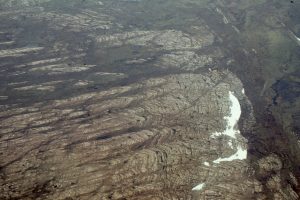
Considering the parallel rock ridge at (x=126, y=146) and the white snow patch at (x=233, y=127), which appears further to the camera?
the white snow patch at (x=233, y=127)

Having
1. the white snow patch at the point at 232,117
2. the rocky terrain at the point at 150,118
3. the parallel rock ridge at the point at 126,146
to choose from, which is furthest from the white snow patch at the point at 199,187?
the white snow patch at the point at 232,117

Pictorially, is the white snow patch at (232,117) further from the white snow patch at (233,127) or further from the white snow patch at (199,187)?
the white snow patch at (199,187)

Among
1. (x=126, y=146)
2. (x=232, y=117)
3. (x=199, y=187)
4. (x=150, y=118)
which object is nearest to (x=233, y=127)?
(x=232, y=117)

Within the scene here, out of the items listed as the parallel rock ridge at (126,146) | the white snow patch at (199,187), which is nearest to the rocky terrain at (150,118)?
the parallel rock ridge at (126,146)

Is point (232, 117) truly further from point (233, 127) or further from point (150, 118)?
point (150, 118)

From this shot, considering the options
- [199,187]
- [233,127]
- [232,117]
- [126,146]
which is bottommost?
[199,187]

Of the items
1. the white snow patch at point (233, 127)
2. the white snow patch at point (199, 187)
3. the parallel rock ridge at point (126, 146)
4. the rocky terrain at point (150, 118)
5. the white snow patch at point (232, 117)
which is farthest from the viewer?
the white snow patch at point (232, 117)

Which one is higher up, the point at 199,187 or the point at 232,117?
the point at 232,117

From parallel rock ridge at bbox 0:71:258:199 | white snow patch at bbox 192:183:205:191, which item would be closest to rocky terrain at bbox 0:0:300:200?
parallel rock ridge at bbox 0:71:258:199

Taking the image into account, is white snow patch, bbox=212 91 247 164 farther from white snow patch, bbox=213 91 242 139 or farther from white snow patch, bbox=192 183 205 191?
white snow patch, bbox=192 183 205 191

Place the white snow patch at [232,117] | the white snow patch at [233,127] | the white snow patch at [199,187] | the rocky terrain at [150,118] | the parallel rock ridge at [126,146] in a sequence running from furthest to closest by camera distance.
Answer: the white snow patch at [232,117]
the white snow patch at [233,127]
the rocky terrain at [150,118]
the white snow patch at [199,187]
the parallel rock ridge at [126,146]

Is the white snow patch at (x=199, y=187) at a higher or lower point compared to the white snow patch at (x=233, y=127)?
lower
